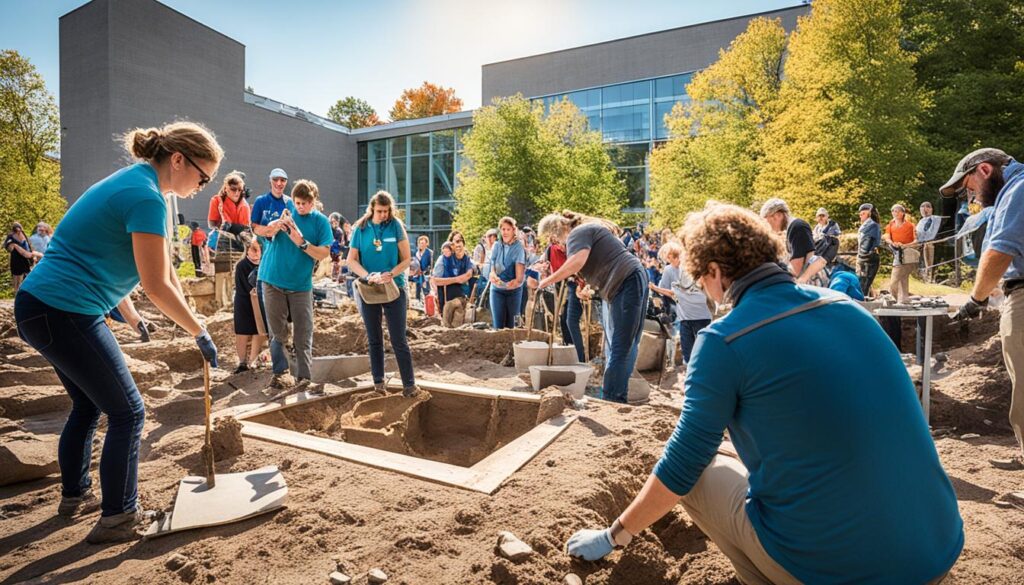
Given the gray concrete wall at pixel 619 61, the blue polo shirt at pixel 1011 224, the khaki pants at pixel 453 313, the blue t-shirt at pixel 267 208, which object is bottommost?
the khaki pants at pixel 453 313

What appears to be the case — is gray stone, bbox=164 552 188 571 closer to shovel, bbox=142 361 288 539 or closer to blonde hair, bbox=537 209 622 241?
shovel, bbox=142 361 288 539

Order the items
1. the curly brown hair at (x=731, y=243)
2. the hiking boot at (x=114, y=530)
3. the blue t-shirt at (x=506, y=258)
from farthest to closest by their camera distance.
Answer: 1. the blue t-shirt at (x=506, y=258)
2. the hiking boot at (x=114, y=530)
3. the curly brown hair at (x=731, y=243)

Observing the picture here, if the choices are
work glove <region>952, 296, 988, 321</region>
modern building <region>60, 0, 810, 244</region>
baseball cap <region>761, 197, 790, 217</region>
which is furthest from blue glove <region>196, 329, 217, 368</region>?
modern building <region>60, 0, 810, 244</region>

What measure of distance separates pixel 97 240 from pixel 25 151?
21586 mm

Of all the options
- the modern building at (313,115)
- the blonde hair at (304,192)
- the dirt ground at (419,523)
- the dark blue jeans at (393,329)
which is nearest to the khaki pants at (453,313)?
the dark blue jeans at (393,329)

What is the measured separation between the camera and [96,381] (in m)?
2.40

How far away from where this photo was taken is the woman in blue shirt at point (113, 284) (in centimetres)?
234

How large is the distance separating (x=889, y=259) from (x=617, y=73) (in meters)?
17.6

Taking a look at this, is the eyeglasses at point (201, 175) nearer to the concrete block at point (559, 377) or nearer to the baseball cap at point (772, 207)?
the concrete block at point (559, 377)

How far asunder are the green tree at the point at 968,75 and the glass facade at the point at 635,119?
394 inches

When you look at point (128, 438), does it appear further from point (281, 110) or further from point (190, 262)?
point (281, 110)

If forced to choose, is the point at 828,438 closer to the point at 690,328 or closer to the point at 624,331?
the point at 624,331

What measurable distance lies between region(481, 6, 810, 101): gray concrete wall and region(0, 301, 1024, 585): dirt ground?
2615 centimetres

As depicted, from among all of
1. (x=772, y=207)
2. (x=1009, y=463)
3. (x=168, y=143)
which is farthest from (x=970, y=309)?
(x=168, y=143)
